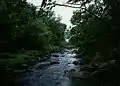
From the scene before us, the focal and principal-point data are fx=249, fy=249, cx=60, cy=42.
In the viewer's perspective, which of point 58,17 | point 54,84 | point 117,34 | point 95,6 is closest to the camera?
point 117,34

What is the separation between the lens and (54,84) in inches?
668

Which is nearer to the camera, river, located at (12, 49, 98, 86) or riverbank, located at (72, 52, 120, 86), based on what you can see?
riverbank, located at (72, 52, 120, 86)

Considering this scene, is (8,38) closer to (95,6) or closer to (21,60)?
(21,60)

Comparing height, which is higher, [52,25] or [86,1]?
[52,25]

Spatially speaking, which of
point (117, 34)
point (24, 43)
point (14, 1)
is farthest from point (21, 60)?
point (117, 34)

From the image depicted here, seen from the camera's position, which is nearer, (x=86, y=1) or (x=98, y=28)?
(x=98, y=28)

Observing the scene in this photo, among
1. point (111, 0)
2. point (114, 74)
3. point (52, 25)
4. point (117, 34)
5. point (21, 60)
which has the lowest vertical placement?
point (114, 74)

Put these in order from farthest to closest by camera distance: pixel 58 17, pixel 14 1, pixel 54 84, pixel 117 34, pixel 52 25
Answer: pixel 58 17 < pixel 52 25 < pixel 54 84 < pixel 14 1 < pixel 117 34

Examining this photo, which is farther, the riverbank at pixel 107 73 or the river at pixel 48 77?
the river at pixel 48 77

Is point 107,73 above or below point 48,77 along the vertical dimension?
above

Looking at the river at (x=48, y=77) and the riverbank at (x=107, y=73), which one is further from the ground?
the riverbank at (x=107, y=73)

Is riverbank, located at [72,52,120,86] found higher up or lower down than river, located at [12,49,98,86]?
higher up

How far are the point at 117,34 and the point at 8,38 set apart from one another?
201 cm

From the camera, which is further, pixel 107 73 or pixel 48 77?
pixel 48 77
